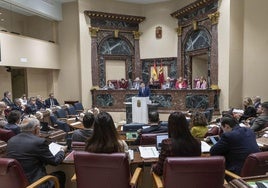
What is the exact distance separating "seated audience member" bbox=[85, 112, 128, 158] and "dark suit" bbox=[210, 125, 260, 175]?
976mm

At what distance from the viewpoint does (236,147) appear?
2.28 meters

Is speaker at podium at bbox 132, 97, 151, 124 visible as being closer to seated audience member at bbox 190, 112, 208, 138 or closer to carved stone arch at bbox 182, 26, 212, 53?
carved stone arch at bbox 182, 26, 212, 53

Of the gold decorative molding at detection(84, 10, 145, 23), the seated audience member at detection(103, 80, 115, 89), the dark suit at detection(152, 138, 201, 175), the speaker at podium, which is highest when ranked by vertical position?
the gold decorative molding at detection(84, 10, 145, 23)

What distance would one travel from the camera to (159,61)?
35.6 feet

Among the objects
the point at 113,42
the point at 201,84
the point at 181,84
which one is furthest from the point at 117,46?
the point at 201,84

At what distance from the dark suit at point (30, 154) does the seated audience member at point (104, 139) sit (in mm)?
441

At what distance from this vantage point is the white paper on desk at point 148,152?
244 centimetres

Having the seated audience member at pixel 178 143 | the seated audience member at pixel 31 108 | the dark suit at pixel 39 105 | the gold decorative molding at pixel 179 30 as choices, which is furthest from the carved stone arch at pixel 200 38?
the seated audience member at pixel 178 143

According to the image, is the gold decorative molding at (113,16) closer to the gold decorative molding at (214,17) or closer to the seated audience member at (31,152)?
the gold decorative molding at (214,17)

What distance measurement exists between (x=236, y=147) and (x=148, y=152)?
34.7 inches

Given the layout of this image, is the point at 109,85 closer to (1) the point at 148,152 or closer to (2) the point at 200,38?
(2) the point at 200,38

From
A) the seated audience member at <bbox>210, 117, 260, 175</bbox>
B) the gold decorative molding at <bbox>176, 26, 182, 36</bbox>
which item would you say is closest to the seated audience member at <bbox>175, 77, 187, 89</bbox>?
the gold decorative molding at <bbox>176, 26, 182, 36</bbox>

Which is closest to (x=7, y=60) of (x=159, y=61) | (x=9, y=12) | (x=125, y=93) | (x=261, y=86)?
(x=9, y=12)

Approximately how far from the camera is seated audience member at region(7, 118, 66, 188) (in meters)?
2.21
